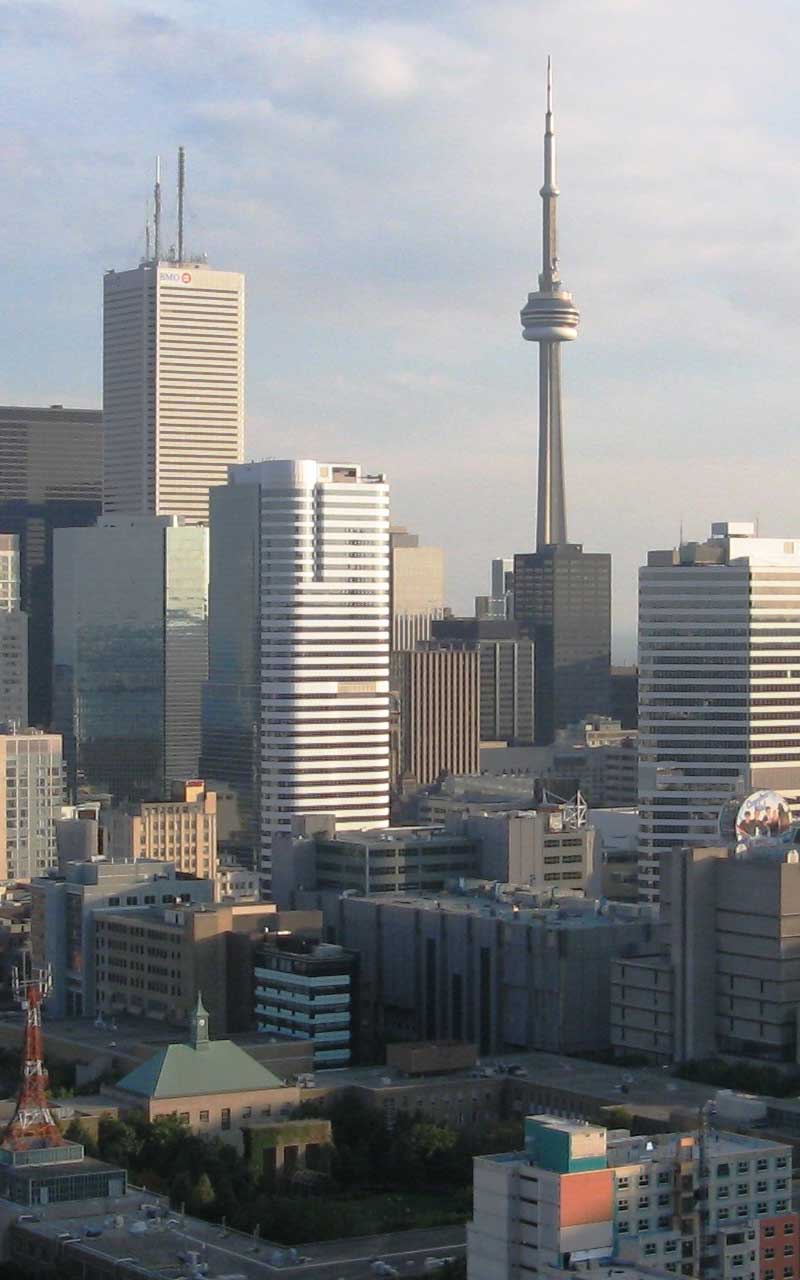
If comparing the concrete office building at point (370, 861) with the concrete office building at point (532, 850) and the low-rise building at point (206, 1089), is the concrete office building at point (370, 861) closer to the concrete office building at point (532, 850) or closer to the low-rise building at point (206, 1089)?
the concrete office building at point (532, 850)

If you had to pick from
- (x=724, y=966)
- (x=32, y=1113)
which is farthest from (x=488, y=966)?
(x=32, y=1113)

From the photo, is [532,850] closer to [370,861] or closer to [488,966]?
[370,861]

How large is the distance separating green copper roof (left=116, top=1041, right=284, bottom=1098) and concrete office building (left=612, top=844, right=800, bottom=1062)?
21136 mm

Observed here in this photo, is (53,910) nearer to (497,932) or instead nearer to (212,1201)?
(497,932)

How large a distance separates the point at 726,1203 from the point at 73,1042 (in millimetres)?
59664

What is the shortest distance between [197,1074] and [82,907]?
40.0m

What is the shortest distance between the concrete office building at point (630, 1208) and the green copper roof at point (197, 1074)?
123 ft

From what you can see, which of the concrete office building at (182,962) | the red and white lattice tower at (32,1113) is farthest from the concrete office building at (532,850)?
the red and white lattice tower at (32,1113)

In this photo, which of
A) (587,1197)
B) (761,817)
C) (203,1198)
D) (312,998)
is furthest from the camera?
(312,998)

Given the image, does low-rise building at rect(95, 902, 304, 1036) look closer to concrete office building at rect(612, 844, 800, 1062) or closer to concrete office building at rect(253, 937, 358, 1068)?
concrete office building at rect(253, 937, 358, 1068)

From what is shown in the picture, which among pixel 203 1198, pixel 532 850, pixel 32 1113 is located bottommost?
pixel 203 1198

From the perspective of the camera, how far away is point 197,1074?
129 meters

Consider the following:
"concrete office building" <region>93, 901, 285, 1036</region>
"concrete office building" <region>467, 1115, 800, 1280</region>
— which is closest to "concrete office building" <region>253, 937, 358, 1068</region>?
"concrete office building" <region>93, 901, 285, 1036</region>

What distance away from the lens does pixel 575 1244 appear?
8838 centimetres
